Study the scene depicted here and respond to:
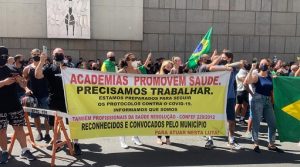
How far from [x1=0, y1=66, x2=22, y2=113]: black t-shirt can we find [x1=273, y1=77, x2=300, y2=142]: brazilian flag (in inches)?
202

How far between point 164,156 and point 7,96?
123 inches

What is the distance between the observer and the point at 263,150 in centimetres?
722

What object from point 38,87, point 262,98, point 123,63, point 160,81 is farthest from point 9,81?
point 262,98

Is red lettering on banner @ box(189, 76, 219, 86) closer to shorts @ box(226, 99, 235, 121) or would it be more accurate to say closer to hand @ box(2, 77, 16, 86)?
shorts @ box(226, 99, 235, 121)

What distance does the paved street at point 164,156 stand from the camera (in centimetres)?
625

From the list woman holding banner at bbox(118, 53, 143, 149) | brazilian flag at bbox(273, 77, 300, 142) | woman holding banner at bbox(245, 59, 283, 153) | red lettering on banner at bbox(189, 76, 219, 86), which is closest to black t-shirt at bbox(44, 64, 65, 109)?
woman holding banner at bbox(118, 53, 143, 149)

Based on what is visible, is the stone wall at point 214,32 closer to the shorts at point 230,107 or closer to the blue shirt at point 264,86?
the shorts at point 230,107

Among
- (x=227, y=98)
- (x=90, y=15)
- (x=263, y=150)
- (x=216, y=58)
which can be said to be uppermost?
(x=90, y=15)

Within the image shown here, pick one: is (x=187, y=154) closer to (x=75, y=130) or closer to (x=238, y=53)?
(x=75, y=130)

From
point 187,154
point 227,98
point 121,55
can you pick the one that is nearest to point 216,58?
point 227,98

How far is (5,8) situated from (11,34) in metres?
1.14

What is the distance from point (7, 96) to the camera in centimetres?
599

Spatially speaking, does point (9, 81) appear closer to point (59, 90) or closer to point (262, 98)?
point (59, 90)

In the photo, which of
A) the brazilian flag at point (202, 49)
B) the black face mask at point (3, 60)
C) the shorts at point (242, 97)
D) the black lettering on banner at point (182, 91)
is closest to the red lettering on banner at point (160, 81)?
the black lettering on banner at point (182, 91)
